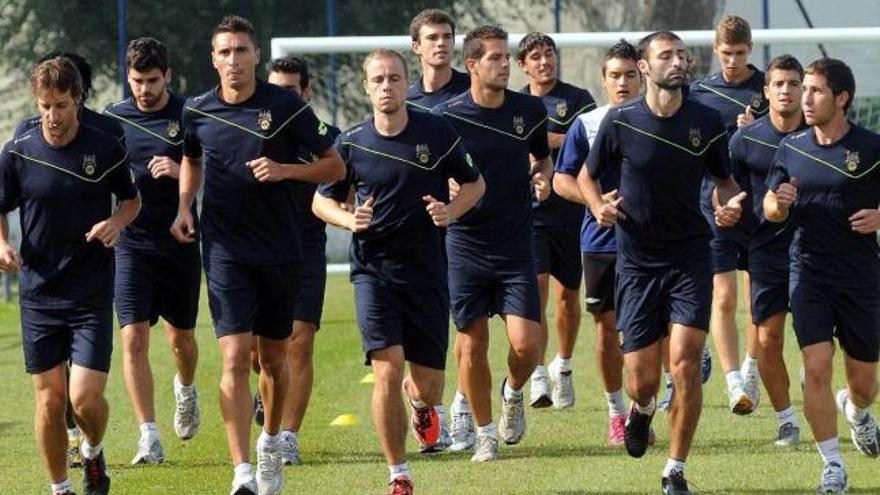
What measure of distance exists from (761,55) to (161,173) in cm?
1342

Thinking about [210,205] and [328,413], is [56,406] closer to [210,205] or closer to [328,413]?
[210,205]

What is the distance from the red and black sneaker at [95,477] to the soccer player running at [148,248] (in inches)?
58.9

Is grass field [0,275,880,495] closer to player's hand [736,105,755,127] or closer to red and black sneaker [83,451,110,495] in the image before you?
red and black sneaker [83,451,110,495]

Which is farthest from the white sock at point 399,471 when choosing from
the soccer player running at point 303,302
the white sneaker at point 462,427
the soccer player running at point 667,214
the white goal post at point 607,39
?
the white goal post at point 607,39

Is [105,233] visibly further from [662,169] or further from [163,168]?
[662,169]

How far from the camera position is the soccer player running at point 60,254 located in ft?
34.0

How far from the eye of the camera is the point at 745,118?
43.2ft

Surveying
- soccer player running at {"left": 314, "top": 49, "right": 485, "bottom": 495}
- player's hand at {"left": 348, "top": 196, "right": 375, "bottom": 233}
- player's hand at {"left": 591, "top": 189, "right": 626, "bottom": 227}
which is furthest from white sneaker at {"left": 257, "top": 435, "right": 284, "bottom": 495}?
player's hand at {"left": 591, "top": 189, "right": 626, "bottom": 227}

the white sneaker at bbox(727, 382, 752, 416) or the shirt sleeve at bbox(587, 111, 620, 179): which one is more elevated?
the shirt sleeve at bbox(587, 111, 620, 179)

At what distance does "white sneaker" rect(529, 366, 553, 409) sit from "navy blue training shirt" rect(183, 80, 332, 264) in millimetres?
3884

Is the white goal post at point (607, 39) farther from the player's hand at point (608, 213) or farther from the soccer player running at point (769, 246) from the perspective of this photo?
the player's hand at point (608, 213)

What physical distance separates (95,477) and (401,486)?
1.60m

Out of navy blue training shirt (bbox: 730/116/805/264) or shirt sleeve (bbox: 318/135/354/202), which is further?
navy blue training shirt (bbox: 730/116/805/264)

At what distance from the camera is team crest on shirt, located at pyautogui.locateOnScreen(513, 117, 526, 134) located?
39.7 feet
